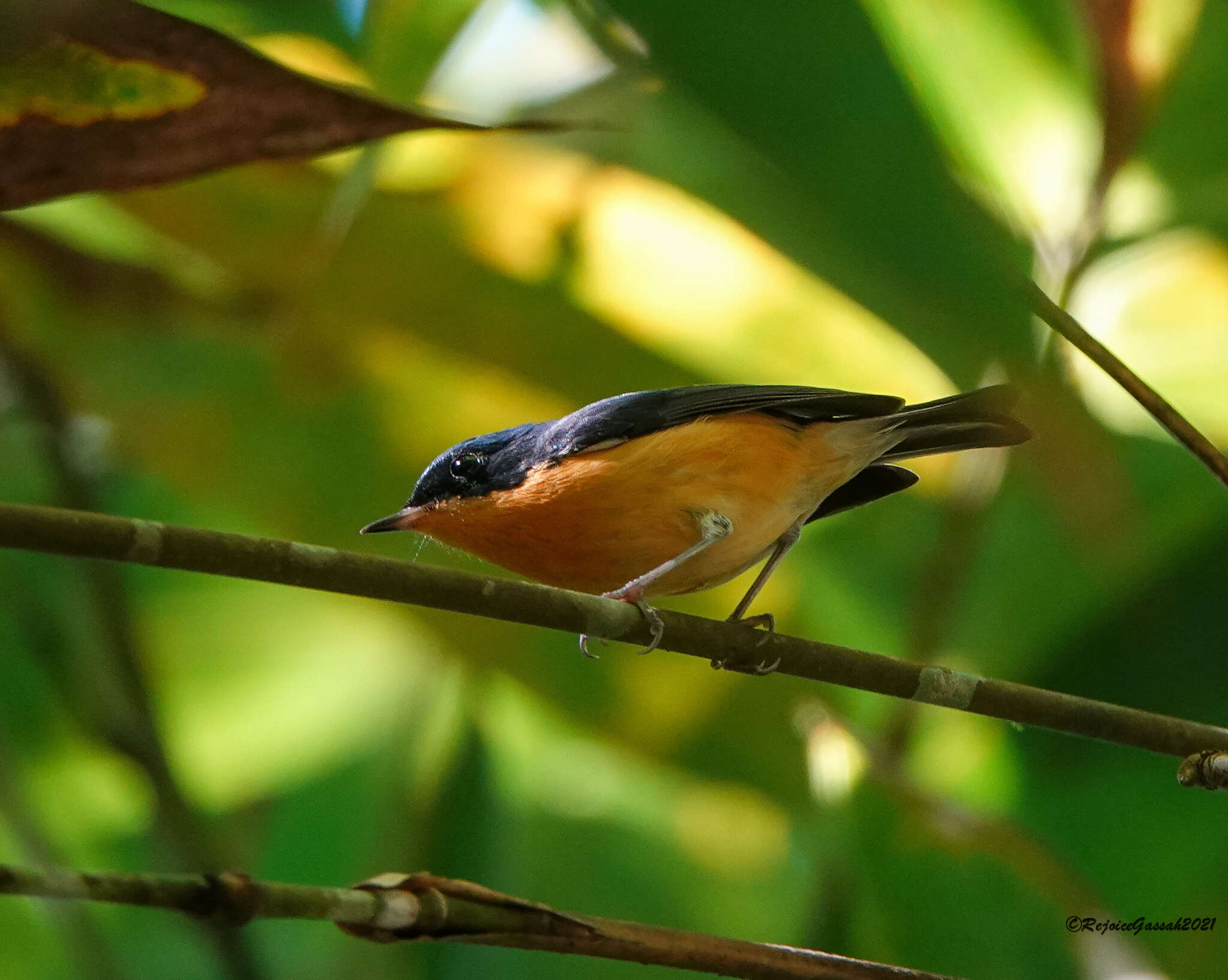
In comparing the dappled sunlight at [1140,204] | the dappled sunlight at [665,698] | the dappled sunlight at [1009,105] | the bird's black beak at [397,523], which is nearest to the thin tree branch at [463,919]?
the bird's black beak at [397,523]

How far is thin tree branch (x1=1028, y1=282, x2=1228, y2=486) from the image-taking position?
4.36 ft

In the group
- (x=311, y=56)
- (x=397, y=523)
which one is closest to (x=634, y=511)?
(x=397, y=523)

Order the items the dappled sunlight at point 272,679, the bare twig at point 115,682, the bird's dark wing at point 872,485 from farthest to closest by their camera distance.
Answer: the dappled sunlight at point 272,679, the bird's dark wing at point 872,485, the bare twig at point 115,682

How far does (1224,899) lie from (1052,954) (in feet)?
1.61

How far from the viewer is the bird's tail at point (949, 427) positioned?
282cm

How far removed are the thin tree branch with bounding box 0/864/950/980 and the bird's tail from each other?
1.57m

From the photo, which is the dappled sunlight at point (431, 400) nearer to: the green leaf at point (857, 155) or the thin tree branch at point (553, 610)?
the thin tree branch at point (553, 610)

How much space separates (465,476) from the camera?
2.92 m

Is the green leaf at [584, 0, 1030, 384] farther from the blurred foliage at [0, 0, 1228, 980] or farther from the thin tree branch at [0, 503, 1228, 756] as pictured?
the blurred foliage at [0, 0, 1228, 980]

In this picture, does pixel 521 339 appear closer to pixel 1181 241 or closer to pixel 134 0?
pixel 1181 241

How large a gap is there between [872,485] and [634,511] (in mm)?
752

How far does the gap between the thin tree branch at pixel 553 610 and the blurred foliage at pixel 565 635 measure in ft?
2.62

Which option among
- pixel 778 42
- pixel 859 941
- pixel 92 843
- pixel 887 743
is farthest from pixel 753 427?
pixel 92 843

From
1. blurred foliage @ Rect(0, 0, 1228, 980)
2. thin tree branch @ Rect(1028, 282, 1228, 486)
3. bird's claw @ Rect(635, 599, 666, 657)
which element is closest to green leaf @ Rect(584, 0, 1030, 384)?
thin tree branch @ Rect(1028, 282, 1228, 486)
